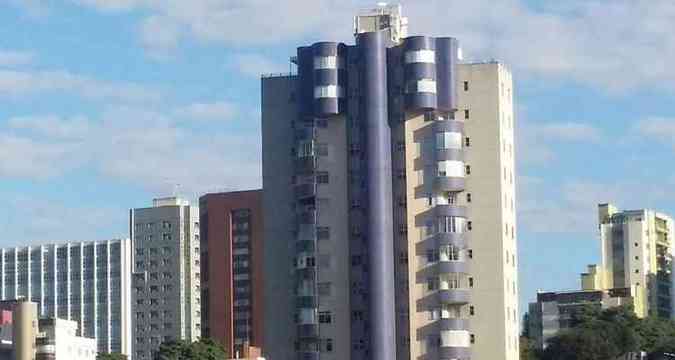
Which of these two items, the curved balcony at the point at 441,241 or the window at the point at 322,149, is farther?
the window at the point at 322,149

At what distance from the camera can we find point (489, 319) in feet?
397

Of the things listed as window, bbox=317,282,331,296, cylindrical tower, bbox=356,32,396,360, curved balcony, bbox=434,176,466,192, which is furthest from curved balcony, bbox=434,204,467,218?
window, bbox=317,282,331,296

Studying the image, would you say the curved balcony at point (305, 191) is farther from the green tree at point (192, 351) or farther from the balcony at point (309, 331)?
the green tree at point (192, 351)

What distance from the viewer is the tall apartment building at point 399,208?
12094 cm

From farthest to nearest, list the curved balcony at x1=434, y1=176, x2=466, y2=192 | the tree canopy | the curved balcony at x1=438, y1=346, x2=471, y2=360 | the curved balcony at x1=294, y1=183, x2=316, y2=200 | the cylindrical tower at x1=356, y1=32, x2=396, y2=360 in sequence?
the tree canopy
the curved balcony at x1=294, y1=183, x2=316, y2=200
the curved balcony at x1=434, y1=176, x2=466, y2=192
the cylindrical tower at x1=356, y1=32, x2=396, y2=360
the curved balcony at x1=438, y1=346, x2=471, y2=360

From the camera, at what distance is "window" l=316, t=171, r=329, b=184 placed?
4872 inches

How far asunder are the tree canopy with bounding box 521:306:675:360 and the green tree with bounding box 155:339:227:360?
91.9 ft

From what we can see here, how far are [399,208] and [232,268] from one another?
53595 mm

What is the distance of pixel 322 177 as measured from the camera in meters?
124

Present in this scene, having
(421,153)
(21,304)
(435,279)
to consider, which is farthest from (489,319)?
(21,304)

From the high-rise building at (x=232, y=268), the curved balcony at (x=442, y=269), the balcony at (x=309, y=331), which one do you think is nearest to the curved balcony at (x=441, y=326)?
the curved balcony at (x=442, y=269)

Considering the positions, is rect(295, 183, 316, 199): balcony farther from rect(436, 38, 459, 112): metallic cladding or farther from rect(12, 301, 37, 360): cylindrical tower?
rect(12, 301, 37, 360): cylindrical tower

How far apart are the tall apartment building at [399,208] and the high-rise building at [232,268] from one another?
4473cm

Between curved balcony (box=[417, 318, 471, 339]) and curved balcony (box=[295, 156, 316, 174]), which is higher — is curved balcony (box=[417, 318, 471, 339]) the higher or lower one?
the lower one
